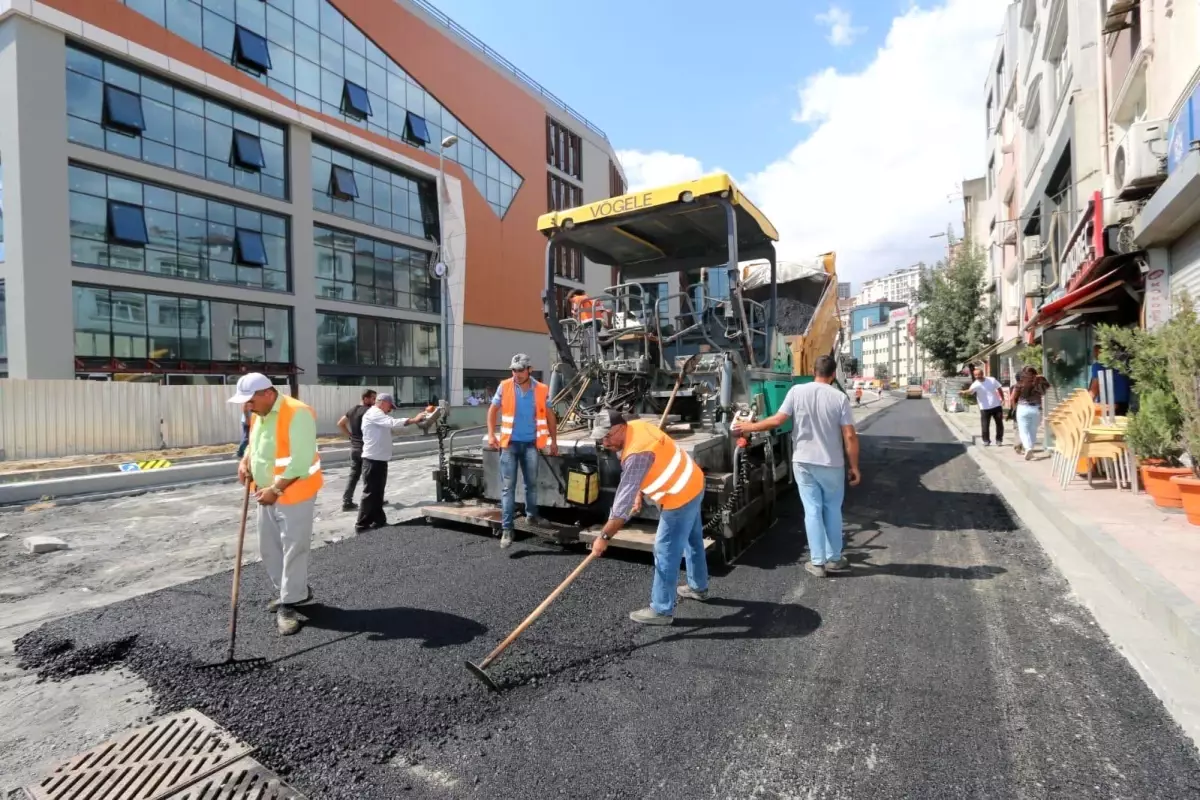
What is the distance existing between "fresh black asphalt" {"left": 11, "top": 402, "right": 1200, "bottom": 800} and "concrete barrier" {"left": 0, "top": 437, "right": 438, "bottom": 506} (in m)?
5.88

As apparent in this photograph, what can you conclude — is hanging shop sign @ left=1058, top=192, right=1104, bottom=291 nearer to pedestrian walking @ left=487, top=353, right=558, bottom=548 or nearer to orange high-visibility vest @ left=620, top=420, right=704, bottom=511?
pedestrian walking @ left=487, top=353, right=558, bottom=548

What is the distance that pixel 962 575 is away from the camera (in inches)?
181

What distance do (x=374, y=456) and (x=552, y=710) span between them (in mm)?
4241

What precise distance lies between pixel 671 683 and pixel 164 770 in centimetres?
209

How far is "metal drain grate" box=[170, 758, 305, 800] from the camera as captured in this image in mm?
2293

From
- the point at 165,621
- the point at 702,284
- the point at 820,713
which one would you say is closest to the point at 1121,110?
the point at 702,284

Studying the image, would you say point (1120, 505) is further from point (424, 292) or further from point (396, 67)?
point (396, 67)

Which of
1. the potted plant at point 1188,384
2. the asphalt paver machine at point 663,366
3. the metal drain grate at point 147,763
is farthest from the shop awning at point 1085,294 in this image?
the metal drain grate at point 147,763

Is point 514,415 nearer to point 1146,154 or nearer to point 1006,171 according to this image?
point 1146,154

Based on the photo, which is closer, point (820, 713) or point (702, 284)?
point (820, 713)

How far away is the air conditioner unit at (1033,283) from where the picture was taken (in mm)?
15875

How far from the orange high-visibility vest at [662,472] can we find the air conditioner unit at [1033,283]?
16064 mm

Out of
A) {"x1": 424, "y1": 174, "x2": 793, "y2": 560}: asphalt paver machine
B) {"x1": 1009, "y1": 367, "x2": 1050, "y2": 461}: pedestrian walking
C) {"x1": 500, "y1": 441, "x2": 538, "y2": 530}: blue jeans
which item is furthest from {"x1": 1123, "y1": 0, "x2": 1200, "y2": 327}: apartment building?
{"x1": 500, "y1": 441, "x2": 538, "y2": 530}: blue jeans

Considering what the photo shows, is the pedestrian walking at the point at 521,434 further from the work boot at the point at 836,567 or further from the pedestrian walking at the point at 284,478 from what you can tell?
the work boot at the point at 836,567
